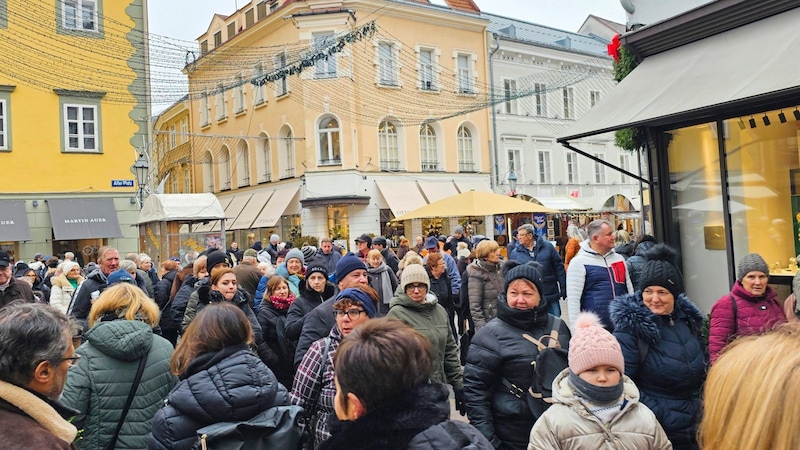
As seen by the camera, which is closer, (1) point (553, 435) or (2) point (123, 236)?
(1) point (553, 435)

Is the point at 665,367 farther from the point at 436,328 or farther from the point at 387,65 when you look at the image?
the point at 387,65

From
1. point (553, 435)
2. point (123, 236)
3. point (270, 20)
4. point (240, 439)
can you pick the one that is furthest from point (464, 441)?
point (270, 20)

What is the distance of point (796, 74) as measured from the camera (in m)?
5.63

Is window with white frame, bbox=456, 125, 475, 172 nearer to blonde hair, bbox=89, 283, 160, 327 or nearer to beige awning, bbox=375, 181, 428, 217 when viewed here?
beige awning, bbox=375, 181, 428, 217

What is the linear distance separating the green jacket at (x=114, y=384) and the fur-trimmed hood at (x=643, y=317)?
2.66 metres

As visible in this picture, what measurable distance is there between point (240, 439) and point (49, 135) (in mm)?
20352

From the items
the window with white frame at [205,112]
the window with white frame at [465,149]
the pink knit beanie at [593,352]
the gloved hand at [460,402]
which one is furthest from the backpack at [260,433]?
the window with white frame at [205,112]

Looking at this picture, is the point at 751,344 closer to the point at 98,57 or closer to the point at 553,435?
the point at 553,435

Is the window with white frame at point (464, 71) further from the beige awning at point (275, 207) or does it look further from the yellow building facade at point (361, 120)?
the beige awning at point (275, 207)

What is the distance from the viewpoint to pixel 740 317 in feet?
15.9

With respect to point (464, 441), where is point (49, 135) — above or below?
above

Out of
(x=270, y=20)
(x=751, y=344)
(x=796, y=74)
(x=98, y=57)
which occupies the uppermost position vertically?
(x=270, y=20)

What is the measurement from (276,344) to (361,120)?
2331 cm

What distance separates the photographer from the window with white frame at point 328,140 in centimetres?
2856
